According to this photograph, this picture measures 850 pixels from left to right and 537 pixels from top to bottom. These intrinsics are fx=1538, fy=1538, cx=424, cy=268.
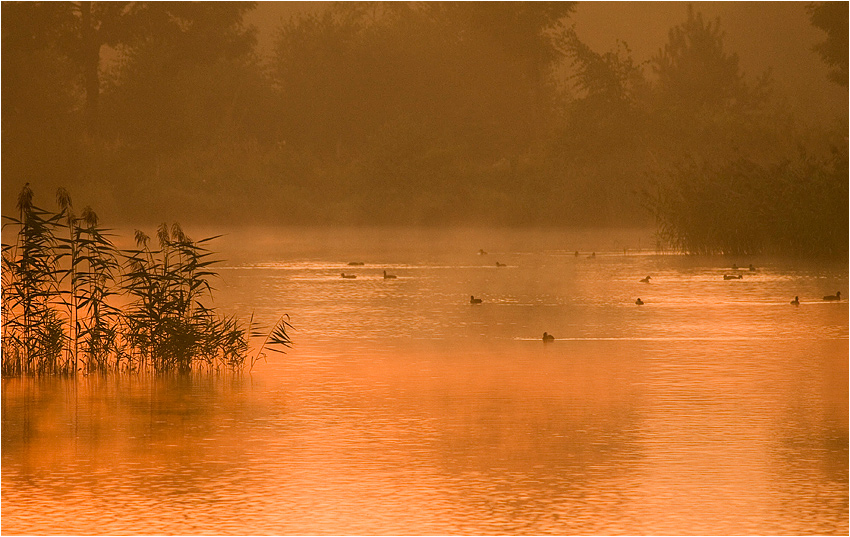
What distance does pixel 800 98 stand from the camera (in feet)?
265

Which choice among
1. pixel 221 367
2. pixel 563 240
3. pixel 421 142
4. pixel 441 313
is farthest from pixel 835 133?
pixel 221 367

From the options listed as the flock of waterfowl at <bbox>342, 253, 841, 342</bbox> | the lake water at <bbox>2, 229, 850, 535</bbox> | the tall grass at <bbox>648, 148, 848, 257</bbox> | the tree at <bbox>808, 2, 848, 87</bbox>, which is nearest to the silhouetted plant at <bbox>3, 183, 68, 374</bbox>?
the lake water at <bbox>2, 229, 850, 535</bbox>

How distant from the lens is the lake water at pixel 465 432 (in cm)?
627

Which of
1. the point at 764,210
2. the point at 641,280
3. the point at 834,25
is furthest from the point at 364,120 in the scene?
the point at 641,280

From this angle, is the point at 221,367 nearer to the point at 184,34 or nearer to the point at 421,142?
the point at 421,142

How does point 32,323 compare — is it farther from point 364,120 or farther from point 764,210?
point 364,120

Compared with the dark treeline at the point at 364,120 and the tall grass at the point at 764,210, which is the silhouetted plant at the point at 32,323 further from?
the dark treeline at the point at 364,120

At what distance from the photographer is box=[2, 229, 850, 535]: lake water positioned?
6266mm

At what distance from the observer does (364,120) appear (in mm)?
64375

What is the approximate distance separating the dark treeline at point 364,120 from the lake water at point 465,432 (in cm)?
2769

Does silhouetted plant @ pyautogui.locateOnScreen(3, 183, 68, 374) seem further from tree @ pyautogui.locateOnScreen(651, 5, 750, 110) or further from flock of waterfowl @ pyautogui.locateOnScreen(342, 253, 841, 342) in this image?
tree @ pyautogui.locateOnScreen(651, 5, 750, 110)

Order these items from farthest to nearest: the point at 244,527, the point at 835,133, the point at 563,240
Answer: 1. the point at 835,133
2. the point at 563,240
3. the point at 244,527

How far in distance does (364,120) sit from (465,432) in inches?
2233

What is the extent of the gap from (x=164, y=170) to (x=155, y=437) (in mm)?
44952
